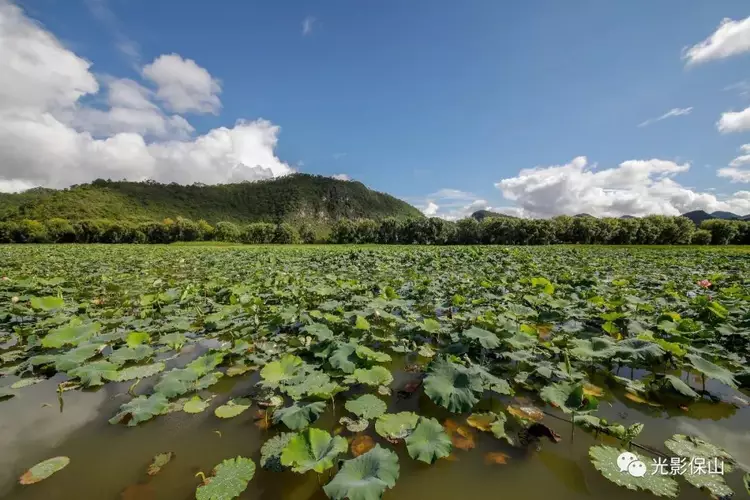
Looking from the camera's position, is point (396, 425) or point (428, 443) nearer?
point (428, 443)

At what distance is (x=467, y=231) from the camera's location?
71812 millimetres

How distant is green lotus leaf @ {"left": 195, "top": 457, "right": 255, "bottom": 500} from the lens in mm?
2207

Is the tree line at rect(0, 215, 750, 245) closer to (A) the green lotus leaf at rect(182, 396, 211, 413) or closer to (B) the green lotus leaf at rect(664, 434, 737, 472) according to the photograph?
(B) the green lotus leaf at rect(664, 434, 737, 472)

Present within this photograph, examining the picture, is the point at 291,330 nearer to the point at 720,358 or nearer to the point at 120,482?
the point at 120,482

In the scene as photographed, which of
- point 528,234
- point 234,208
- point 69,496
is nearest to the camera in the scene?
point 69,496

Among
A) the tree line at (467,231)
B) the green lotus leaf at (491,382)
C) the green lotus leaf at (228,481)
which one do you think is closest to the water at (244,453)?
the green lotus leaf at (228,481)

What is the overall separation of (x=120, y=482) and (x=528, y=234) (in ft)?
227

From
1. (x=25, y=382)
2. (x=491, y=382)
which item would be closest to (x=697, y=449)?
(x=491, y=382)

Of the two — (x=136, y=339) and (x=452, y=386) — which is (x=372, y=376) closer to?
(x=452, y=386)

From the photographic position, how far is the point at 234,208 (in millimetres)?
153875

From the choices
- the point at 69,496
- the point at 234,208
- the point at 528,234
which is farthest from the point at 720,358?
the point at 234,208

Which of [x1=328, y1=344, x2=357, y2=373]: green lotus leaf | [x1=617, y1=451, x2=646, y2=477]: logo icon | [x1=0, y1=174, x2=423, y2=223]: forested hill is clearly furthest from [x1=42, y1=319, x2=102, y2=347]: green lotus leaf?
[x1=0, y1=174, x2=423, y2=223]: forested hill

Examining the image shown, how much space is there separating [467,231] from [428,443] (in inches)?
2851

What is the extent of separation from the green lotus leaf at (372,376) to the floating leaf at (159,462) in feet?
5.70
